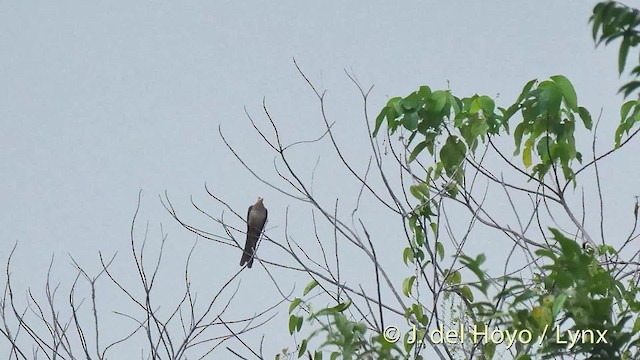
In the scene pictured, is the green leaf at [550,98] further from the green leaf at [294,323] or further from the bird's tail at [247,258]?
the bird's tail at [247,258]

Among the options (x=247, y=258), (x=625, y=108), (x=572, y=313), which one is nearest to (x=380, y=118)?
(x=625, y=108)

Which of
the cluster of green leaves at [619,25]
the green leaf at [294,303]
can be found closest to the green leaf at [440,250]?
the green leaf at [294,303]

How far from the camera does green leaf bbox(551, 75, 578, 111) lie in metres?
3.29

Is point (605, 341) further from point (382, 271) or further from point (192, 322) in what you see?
point (192, 322)

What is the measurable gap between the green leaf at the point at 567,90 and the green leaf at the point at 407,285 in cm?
89

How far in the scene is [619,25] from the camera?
5.72 ft

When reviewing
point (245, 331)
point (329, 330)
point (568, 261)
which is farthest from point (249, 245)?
point (568, 261)

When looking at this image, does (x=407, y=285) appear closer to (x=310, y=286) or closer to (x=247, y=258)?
(x=310, y=286)

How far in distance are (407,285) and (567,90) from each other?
96 cm

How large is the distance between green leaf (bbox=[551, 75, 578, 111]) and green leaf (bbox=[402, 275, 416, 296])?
2.93ft

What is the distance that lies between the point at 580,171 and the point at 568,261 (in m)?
1.76

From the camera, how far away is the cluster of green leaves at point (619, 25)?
172 centimetres

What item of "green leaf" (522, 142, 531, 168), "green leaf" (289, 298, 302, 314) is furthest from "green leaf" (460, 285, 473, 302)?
"green leaf" (289, 298, 302, 314)

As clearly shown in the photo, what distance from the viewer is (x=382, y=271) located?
3.27 m
